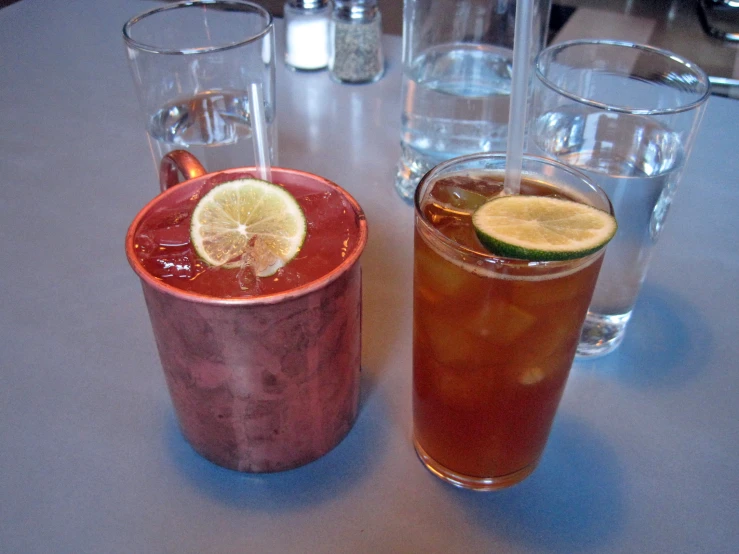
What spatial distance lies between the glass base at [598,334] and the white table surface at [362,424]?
1cm

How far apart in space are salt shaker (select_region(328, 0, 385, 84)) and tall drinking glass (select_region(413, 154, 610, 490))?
74cm

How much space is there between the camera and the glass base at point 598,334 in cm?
74

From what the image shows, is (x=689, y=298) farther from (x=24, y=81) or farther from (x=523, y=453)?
(x=24, y=81)

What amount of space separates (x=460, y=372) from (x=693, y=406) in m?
0.28

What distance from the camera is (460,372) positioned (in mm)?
562

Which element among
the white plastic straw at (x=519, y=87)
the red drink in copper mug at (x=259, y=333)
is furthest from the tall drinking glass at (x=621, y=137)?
the red drink in copper mug at (x=259, y=333)

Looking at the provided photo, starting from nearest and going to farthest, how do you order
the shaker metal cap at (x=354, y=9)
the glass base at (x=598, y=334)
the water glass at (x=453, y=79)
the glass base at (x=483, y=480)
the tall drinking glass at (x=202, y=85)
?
the glass base at (x=483, y=480) < the glass base at (x=598, y=334) < the tall drinking glass at (x=202, y=85) < the water glass at (x=453, y=79) < the shaker metal cap at (x=354, y=9)

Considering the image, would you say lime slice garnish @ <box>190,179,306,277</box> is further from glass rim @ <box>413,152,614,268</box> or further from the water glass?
the water glass

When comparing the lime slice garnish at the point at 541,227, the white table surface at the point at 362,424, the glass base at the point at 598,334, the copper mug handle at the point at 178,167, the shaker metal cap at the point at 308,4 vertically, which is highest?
the lime slice garnish at the point at 541,227

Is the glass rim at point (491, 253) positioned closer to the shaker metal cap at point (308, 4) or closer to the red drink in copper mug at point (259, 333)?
the red drink in copper mug at point (259, 333)

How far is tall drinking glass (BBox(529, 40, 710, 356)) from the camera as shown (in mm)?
688

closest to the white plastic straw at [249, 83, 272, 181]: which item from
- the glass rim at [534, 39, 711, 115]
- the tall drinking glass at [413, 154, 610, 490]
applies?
the tall drinking glass at [413, 154, 610, 490]

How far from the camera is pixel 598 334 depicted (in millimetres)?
743

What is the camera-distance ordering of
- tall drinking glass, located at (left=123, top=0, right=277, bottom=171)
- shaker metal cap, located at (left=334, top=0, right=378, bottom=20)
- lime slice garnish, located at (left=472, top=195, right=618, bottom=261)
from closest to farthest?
lime slice garnish, located at (left=472, top=195, right=618, bottom=261), tall drinking glass, located at (left=123, top=0, right=277, bottom=171), shaker metal cap, located at (left=334, top=0, right=378, bottom=20)
